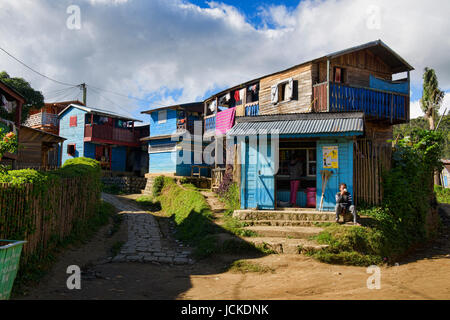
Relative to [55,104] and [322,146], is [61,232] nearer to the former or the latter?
[322,146]

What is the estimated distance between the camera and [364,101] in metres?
15.9

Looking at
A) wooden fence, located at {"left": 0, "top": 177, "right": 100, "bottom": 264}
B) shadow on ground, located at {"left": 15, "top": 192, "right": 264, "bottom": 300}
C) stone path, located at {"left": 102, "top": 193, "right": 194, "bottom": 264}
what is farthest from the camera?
stone path, located at {"left": 102, "top": 193, "right": 194, "bottom": 264}

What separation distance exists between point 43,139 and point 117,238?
41.3ft

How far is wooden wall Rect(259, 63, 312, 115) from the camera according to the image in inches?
645

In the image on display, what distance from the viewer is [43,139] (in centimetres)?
2044

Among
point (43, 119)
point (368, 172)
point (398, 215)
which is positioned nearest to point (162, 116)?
point (43, 119)

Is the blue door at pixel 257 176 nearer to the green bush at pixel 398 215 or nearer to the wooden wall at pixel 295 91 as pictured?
the green bush at pixel 398 215

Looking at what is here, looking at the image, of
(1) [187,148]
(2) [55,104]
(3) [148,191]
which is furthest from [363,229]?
(2) [55,104]

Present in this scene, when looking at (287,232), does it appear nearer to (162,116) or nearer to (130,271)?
(130,271)

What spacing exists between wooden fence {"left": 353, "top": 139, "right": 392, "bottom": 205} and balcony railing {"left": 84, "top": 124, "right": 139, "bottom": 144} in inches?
832

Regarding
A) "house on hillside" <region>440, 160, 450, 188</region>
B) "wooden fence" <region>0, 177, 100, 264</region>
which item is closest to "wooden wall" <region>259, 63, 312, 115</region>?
"wooden fence" <region>0, 177, 100, 264</region>

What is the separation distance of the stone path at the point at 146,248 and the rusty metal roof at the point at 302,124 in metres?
4.31

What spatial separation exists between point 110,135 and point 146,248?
1999 cm

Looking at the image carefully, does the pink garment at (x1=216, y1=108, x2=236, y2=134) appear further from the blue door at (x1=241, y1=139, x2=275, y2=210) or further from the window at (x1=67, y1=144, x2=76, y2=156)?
the window at (x1=67, y1=144, x2=76, y2=156)
